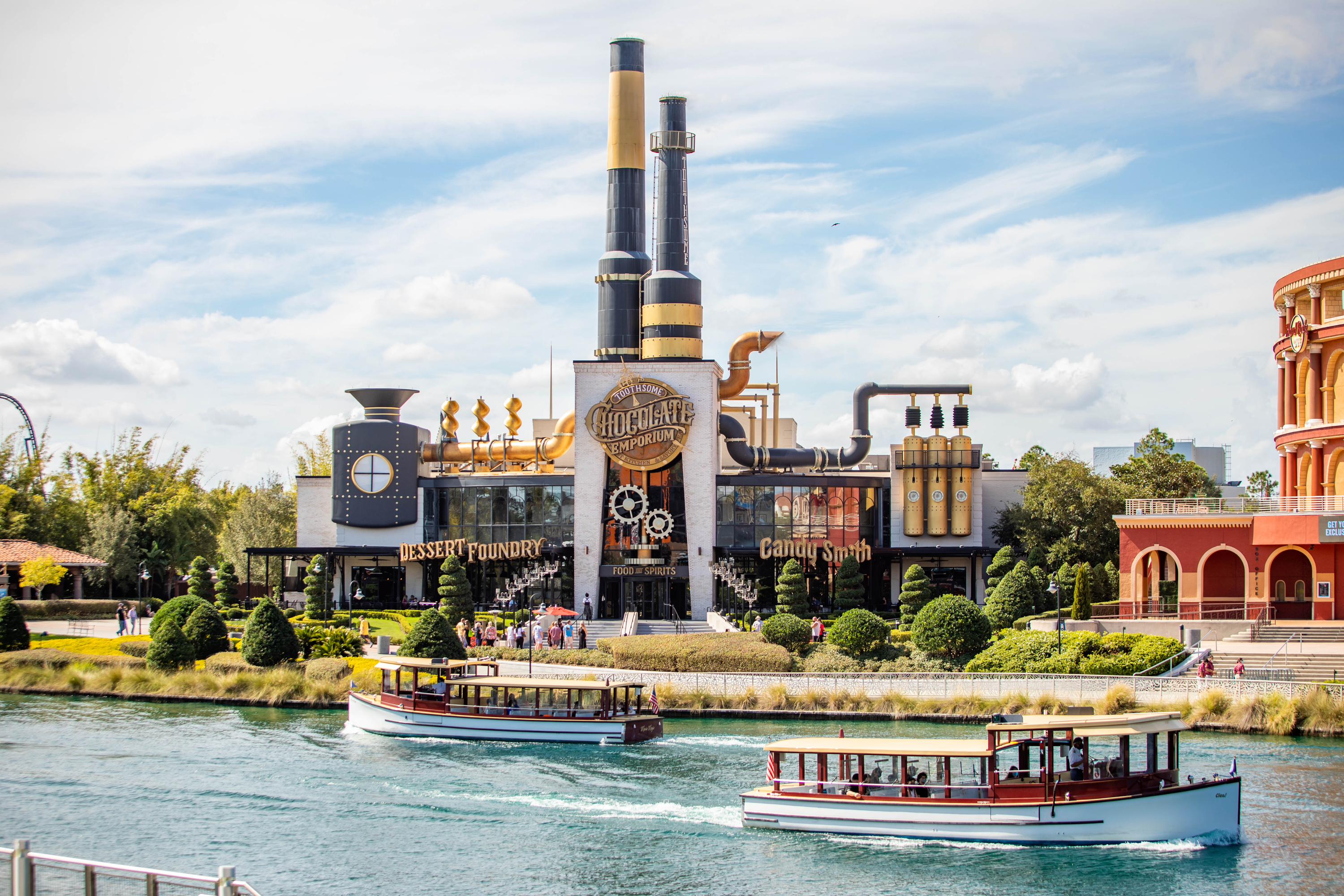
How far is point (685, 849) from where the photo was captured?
31.8 meters

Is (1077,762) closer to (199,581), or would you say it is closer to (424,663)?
(424,663)

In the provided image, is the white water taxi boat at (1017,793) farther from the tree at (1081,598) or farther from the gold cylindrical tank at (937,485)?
the gold cylindrical tank at (937,485)

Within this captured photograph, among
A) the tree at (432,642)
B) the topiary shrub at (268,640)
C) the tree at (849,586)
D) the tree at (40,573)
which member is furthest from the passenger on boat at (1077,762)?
the tree at (40,573)

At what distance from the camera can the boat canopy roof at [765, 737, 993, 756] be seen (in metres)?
33.0

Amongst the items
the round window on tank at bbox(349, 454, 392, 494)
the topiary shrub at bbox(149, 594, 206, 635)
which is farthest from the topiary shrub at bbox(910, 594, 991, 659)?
the round window on tank at bbox(349, 454, 392, 494)

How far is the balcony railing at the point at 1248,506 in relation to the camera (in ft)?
199

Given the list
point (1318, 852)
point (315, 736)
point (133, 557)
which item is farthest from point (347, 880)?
point (133, 557)

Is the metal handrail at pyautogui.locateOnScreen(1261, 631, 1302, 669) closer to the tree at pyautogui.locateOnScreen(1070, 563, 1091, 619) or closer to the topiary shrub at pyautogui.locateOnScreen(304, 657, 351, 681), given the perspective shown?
the tree at pyautogui.locateOnScreen(1070, 563, 1091, 619)

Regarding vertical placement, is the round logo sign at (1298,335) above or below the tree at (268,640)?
above

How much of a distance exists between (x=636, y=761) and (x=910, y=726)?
11.3m

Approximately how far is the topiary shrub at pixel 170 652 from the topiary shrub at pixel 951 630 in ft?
102

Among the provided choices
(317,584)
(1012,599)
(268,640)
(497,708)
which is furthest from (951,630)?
(317,584)

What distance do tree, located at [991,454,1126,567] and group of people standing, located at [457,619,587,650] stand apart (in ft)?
88.0

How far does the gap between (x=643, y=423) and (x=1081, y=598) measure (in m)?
25.5
